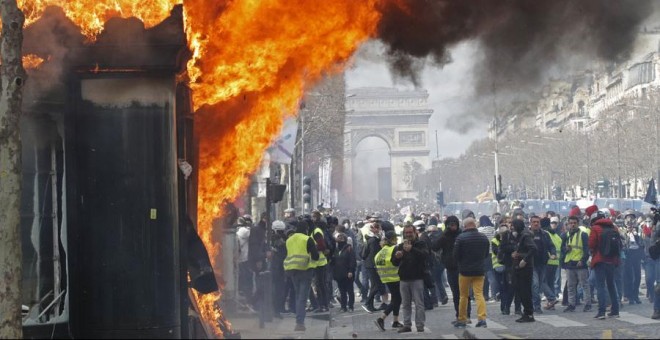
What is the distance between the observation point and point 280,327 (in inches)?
696

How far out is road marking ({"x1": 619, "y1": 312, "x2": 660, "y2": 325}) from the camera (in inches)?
685

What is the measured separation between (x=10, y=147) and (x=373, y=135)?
125 meters

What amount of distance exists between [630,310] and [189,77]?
401 inches

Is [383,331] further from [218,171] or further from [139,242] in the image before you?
[139,242]

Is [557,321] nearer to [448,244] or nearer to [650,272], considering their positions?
[448,244]

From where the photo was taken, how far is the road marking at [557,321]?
1731 centimetres

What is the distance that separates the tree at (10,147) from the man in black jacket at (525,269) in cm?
917

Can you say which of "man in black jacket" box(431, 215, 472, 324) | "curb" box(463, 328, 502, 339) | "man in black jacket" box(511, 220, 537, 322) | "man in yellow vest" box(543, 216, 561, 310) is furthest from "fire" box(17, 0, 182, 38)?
"man in yellow vest" box(543, 216, 561, 310)

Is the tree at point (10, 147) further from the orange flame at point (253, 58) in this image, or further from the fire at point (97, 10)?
the orange flame at point (253, 58)

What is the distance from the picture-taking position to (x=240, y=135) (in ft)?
49.9

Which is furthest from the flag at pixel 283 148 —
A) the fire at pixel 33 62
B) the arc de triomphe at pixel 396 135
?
the arc de triomphe at pixel 396 135

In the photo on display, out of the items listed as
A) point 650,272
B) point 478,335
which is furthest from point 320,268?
point 478,335

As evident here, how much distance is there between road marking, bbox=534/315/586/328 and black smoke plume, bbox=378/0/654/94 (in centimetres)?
451

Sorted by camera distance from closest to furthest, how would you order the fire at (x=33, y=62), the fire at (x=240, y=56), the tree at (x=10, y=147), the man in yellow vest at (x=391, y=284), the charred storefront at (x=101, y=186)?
the tree at (x=10, y=147) → the fire at (x=33, y=62) → the charred storefront at (x=101, y=186) → the fire at (x=240, y=56) → the man in yellow vest at (x=391, y=284)
